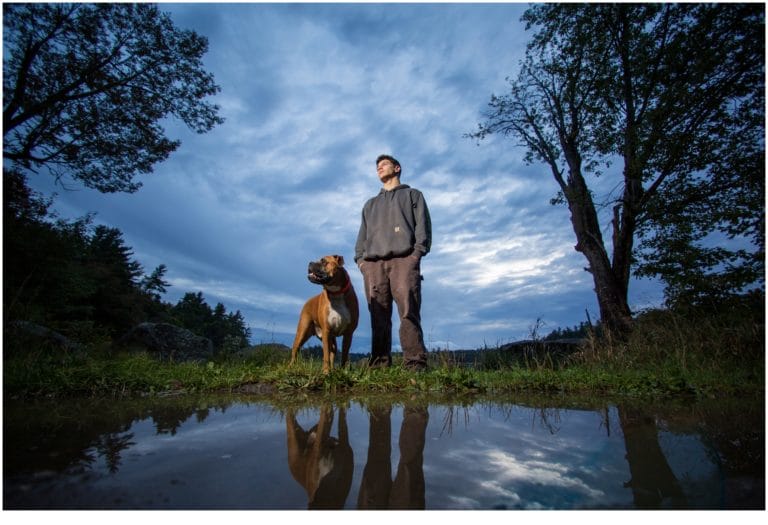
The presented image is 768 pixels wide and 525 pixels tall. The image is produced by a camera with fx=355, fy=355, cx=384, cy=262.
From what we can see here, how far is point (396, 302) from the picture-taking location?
207 inches

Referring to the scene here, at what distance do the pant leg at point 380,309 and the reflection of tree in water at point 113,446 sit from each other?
12.3ft

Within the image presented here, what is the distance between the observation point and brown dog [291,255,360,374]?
15.3ft

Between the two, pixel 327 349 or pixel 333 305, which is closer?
pixel 327 349

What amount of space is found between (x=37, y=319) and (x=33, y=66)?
6043 millimetres

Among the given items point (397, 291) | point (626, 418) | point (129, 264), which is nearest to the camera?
point (626, 418)

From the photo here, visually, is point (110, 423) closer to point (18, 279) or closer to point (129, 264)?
point (18, 279)

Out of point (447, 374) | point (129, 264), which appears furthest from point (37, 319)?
point (129, 264)

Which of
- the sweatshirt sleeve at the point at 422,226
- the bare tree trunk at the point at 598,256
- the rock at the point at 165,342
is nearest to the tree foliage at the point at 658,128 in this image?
the bare tree trunk at the point at 598,256

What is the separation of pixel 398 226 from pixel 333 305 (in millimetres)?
1504

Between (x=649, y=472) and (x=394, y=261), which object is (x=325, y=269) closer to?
(x=394, y=261)

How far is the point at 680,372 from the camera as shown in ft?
14.2

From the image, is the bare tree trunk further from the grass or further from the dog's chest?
the dog's chest

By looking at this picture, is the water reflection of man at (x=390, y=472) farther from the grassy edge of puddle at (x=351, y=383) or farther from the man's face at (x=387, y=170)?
the man's face at (x=387, y=170)

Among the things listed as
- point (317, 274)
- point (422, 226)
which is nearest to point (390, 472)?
point (317, 274)
